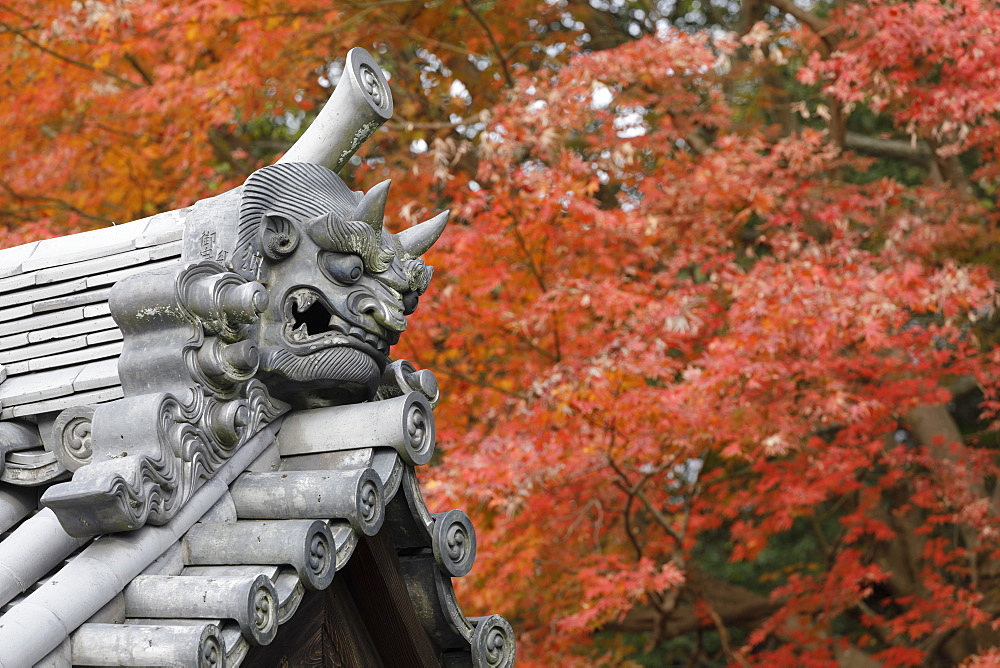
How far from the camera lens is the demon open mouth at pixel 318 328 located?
274cm

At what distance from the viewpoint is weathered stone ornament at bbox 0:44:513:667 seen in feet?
7.45

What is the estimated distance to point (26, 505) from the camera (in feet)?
9.32

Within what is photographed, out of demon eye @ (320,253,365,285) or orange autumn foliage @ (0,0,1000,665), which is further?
orange autumn foliage @ (0,0,1000,665)

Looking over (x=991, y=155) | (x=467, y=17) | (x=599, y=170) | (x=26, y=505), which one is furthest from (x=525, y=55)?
(x=26, y=505)

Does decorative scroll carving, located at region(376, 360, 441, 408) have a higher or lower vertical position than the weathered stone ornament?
lower

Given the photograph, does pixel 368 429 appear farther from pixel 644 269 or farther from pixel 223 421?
pixel 644 269

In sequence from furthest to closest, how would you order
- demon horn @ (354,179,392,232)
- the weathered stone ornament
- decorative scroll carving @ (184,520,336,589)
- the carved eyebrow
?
demon horn @ (354,179,392,232) < the carved eyebrow < decorative scroll carving @ (184,520,336,589) < the weathered stone ornament

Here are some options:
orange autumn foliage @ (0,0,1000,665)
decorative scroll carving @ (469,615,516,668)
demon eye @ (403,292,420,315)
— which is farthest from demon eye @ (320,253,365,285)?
orange autumn foliage @ (0,0,1000,665)

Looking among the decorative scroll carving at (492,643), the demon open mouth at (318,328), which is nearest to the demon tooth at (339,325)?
the demon open mouth at (318,328)

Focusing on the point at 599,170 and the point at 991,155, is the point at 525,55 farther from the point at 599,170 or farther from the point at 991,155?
the point at 991,155

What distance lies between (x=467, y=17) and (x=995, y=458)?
19.7ft

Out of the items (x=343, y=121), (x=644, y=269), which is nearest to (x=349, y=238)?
(x=343, y=121)

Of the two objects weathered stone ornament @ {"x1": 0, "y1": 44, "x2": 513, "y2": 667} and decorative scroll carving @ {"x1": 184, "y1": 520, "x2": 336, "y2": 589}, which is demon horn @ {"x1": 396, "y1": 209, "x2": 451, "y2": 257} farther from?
decorative scroll carving @ {"x1": 184, "y1": 520, "x2": 336, "y2": 589}

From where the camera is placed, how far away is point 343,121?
309 centimetres
